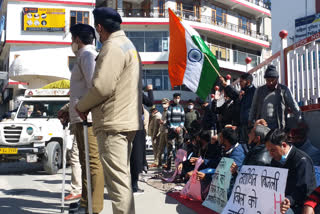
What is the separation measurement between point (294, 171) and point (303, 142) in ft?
5.19

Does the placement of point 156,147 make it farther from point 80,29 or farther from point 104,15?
point 104,15

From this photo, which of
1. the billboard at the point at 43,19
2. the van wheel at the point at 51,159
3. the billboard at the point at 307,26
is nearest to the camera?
the van wheel at the point at 51,159

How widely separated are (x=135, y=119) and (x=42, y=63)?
2632cm

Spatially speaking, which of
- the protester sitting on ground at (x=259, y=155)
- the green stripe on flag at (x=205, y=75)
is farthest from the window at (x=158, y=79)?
the protester sitting on ground at (x=259, y=155)

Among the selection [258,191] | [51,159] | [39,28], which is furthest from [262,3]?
[258,191]

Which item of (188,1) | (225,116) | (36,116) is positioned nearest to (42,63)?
(188,1)

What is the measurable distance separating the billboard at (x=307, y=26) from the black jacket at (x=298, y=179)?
10859 mm

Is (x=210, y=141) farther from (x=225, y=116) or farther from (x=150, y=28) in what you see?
(x=150, y=28)

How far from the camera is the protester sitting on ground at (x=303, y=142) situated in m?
4.99

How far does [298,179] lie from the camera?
3.60 metres

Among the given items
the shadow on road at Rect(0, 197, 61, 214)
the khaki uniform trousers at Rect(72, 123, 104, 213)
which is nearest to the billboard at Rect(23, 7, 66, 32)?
the shadow on road at Rect(0, 197, 61, 214)

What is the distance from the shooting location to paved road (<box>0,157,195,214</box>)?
17.0 feet

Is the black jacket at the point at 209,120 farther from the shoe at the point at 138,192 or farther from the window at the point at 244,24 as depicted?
the window at the point at 244,24

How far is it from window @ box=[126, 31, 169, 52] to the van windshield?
2146 centimetres
